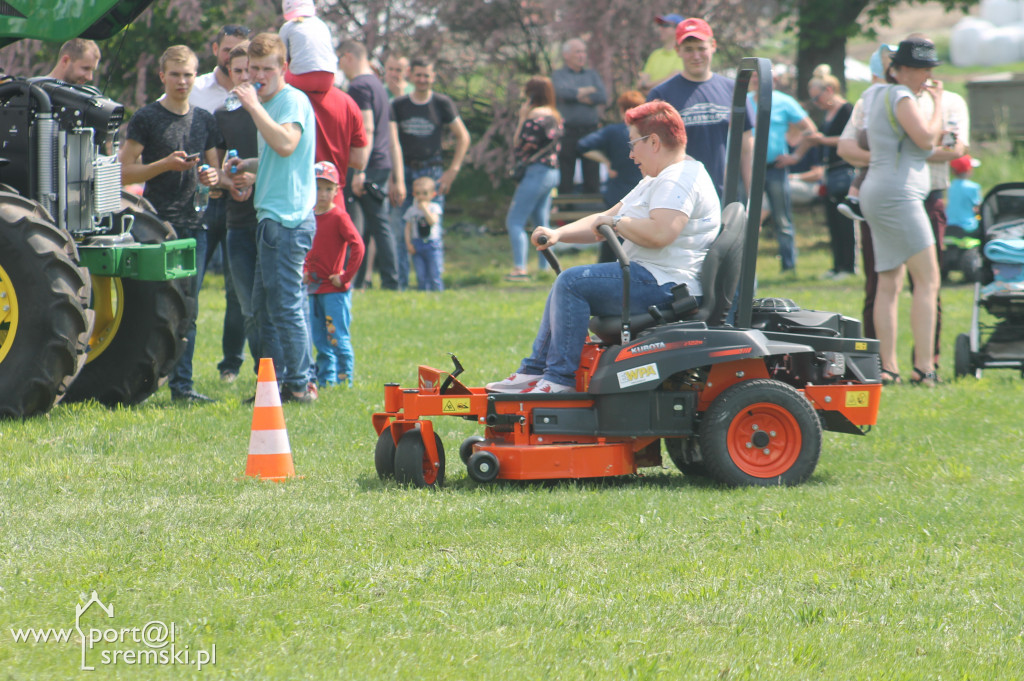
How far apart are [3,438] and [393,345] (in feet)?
14.5

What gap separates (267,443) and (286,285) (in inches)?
74.5

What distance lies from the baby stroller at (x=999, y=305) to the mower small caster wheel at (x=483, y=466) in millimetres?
4748

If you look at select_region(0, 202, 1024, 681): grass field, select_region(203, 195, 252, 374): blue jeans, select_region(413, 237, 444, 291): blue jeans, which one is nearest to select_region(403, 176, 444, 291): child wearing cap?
select_region(413, 237, 444, 291): blue jeans

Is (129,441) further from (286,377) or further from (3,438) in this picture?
(286,377)

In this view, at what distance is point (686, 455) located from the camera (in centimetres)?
648

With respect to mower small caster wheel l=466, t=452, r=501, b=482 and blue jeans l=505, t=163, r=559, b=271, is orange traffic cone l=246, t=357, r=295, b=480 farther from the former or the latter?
blue jeans l=505, t=163, r=559, b=271

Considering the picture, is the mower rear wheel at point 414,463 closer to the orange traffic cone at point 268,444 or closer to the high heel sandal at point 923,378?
the orange traffic cone at point 268,444

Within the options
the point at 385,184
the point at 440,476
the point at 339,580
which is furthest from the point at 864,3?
the point at 339,580

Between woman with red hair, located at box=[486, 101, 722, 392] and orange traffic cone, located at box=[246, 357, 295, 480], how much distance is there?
104 cm

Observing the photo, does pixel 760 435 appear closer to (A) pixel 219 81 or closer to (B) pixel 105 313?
(B) pixel 105 313

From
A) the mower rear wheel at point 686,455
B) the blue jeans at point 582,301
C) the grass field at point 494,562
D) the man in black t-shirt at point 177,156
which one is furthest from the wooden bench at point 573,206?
the blue jeans at point 582,301

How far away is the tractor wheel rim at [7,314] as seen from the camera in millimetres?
6988

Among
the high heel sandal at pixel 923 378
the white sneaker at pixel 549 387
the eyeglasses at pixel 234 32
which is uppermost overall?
the eyeglasses at pixel 234 32

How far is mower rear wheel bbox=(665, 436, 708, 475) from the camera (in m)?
6.38
